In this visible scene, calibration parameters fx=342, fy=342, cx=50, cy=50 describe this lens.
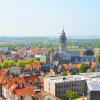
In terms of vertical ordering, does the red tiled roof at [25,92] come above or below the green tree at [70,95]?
above

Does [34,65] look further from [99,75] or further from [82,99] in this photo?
[82,99]

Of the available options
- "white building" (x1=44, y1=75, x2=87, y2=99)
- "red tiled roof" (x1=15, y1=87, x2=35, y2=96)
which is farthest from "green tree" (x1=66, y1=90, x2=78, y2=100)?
"red tiled roof" (x1=15, y1=87, x2=35, y2=96)

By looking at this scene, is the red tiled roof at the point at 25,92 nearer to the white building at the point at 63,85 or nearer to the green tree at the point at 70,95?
the green tree at the point at 70,95

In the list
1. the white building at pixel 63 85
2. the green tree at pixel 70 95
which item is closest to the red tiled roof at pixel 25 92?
the green tree at pixel 70 95

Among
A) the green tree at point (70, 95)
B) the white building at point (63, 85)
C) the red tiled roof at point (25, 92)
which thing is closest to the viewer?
the red tiled roof at point (25, 92)

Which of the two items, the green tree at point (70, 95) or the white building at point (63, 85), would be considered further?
the white building at point (63, 85)

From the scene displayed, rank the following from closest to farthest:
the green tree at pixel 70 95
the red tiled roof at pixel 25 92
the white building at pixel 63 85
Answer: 1. the red tiled roof at pixel 25 92
2. the green tree at pixel 70 95
3. the white building at pixel 63 85

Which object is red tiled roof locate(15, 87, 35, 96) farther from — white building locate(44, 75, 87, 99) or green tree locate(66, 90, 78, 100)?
white building locate(44, 75, 87, 99)

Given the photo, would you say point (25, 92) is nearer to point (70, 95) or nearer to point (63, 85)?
point (70, 95)

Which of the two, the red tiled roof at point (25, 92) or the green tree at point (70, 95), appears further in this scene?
the green tree at point (70, 95)

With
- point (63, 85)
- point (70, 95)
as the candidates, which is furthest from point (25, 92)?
point (63, 85)

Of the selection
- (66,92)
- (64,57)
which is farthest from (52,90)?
(64,57)
